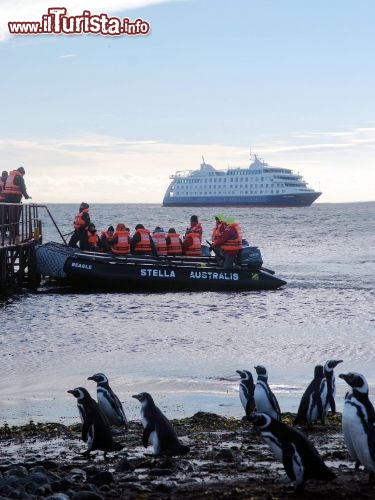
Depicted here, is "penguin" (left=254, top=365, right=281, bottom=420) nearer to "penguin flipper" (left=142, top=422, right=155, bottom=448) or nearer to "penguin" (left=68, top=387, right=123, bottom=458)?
"penguin flipper" (left=142, top=422, right=155, bottom=448)

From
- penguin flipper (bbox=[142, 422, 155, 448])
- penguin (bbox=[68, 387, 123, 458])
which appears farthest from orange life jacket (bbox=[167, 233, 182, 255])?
penguin flipper (bbox=[142, 422, 155, 448])

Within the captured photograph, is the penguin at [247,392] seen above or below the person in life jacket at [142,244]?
below

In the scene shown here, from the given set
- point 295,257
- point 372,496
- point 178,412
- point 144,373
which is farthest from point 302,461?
point 295,257

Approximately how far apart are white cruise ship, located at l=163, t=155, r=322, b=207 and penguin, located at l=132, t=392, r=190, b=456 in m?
130

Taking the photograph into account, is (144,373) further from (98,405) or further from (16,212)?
(16,212)

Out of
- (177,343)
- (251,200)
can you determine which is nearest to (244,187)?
(251,200)

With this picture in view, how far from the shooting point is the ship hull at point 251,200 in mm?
141250

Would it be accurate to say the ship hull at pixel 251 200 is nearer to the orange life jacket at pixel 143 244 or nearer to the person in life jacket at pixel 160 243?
the person in life jacket at pixel 160 243

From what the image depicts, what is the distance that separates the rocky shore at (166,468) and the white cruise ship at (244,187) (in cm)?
12927

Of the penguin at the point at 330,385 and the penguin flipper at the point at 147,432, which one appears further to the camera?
the penguin at the point at 330,385

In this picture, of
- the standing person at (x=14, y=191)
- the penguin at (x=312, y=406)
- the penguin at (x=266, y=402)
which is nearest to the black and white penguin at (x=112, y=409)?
the penguin at (x=266, y=402)

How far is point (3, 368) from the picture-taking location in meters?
13.4

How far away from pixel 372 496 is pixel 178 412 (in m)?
3.99

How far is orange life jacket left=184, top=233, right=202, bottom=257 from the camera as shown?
2728cm
